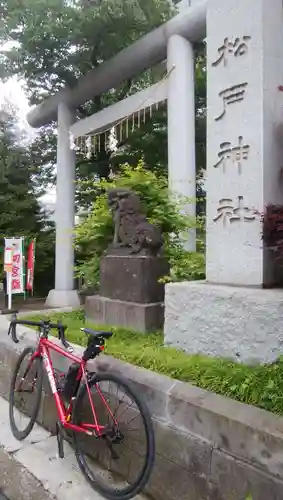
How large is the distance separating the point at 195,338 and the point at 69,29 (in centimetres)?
833

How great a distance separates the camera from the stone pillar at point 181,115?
7598 mm

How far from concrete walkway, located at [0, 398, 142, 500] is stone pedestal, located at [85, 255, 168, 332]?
1.32 metres

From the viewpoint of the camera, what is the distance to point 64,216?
10820 mm

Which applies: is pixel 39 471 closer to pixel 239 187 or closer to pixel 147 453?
pixel 147 453

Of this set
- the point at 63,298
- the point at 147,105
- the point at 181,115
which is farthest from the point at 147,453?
the point at 63,298

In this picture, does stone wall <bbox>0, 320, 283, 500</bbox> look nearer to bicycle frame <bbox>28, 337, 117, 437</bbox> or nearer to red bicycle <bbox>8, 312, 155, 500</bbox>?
red bicycle <bbox>8, 312, 155, 500</bbox>

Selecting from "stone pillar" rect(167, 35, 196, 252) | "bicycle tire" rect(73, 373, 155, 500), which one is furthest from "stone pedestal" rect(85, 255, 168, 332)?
"stone pillar" rect(167, 35, 196, 252)

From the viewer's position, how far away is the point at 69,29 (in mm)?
9102

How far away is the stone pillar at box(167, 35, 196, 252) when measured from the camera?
7598 millimetres

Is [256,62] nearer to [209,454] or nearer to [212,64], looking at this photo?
[212,64]

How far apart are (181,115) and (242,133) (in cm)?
476

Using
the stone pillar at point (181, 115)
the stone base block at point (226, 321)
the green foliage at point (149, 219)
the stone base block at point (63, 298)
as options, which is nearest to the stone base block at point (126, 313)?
the stone base block at point (226, 321)

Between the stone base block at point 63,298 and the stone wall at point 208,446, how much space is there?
26.1 ft

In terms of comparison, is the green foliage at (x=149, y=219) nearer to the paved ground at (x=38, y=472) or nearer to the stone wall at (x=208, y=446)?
the paved ground at (x=38, y=472)
